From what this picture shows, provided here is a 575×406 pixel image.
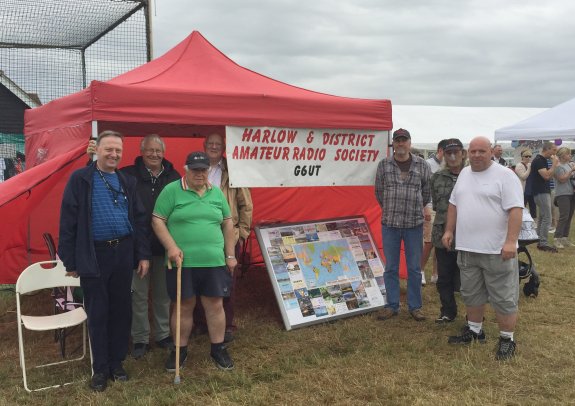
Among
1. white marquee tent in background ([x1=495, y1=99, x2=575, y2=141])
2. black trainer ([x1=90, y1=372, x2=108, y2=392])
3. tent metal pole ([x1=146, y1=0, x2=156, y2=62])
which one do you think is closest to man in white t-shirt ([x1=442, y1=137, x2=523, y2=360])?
black trainer ([x1=90, y1=372, x2=108, y2=392])

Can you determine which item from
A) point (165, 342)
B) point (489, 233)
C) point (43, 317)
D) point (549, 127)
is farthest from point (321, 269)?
point (549, 127)

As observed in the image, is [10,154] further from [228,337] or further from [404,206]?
[404,206]

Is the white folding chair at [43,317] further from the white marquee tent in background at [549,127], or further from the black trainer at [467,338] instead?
the white marquee tent in background at [549,127]

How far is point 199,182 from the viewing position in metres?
3.45

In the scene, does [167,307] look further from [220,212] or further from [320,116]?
[320,116]

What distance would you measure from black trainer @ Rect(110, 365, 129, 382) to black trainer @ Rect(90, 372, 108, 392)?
98 millimetres

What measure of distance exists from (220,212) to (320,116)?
1516 millimetres

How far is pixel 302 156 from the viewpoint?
15.1ft

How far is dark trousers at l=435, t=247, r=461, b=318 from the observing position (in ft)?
15.0

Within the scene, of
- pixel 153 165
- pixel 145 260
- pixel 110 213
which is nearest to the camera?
pixel 110 213

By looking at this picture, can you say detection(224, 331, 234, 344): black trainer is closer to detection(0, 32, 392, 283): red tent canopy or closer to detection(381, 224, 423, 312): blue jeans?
detection(381, 224, 423, 312): blue jeans

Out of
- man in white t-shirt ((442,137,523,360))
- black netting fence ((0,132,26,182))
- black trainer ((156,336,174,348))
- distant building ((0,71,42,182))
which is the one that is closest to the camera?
man in white t-shirt ((442,137,523,360))

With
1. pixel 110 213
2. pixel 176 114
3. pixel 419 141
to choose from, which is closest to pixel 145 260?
pixel 110 213

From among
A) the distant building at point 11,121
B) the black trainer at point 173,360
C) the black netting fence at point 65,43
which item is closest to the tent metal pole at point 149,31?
the black netting fence at point 65,43
